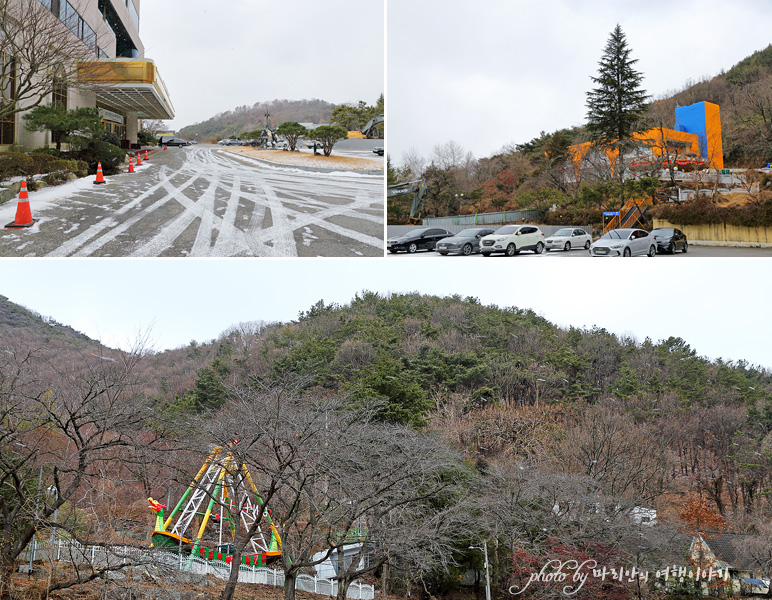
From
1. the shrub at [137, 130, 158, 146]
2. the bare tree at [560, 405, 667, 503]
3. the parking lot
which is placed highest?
the shrub at [137, 130, 158, 146]

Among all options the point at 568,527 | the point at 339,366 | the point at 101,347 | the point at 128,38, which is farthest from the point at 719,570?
the point at 128,38

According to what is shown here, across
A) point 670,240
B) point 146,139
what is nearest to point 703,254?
point 670,240

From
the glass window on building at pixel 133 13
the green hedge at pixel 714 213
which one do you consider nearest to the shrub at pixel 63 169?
the glass window on building at pixel 133 13

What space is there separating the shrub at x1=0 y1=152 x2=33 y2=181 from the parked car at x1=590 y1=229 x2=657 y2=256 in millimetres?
16180

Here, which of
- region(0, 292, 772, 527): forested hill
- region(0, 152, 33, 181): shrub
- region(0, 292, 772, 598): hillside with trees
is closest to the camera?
region(0, 292, 772, 598): hillside with trees

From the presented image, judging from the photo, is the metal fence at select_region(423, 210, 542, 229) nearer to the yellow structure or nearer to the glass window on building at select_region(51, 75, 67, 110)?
the yellow structure

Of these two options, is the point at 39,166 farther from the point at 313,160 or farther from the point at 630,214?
the point at 630,214

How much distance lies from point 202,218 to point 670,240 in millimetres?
13825

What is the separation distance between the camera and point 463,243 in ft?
65.6

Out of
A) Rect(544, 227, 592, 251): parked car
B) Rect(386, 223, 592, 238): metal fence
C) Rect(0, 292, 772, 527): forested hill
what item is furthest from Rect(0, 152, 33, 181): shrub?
Rect(544, 227, 592, 251): parked car

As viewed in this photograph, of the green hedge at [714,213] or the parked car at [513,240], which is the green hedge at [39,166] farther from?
the green hedge at [714,213]

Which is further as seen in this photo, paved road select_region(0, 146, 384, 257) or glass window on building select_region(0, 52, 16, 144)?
glass window on building select_region(0, 52, 16, 144)

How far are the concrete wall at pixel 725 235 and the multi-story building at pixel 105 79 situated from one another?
18.3m

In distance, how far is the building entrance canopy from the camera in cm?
1986
